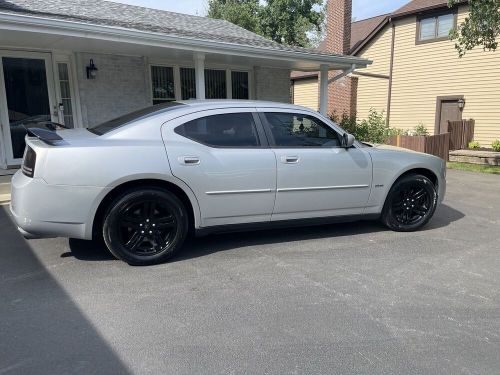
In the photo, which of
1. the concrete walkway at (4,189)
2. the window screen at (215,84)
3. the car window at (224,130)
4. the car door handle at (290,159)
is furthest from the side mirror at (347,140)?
the window screen at (215,84)

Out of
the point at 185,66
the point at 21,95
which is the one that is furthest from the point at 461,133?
the point at 21,95

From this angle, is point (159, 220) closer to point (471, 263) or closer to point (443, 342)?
point (443, 342)

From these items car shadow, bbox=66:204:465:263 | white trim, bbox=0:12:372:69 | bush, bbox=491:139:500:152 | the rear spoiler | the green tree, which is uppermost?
the green tree

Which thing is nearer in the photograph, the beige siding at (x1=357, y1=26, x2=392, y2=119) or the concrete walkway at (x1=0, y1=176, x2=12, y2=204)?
the concrete walkway at (x1=0, y1=176, x2=12, y2=204)

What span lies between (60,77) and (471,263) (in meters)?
8.68

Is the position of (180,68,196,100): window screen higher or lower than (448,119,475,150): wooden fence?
higher

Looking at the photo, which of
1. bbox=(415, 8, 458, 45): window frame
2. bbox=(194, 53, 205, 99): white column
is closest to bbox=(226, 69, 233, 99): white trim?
bbox=(194, 53, 205, 99): white column

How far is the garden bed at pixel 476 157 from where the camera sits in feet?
42.2

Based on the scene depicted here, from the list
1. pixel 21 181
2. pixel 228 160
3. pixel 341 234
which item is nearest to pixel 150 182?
pixel 228 160

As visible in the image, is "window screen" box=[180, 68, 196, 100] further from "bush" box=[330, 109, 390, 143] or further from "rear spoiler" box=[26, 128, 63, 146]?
"rear spoiler" box=[26, 128, 63, 146]

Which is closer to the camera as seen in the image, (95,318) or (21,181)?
(95,318)

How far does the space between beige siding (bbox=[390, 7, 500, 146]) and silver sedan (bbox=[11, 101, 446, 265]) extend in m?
12.4

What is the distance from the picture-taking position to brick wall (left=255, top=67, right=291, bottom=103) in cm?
1223

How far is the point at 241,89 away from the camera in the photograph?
12.2 m
